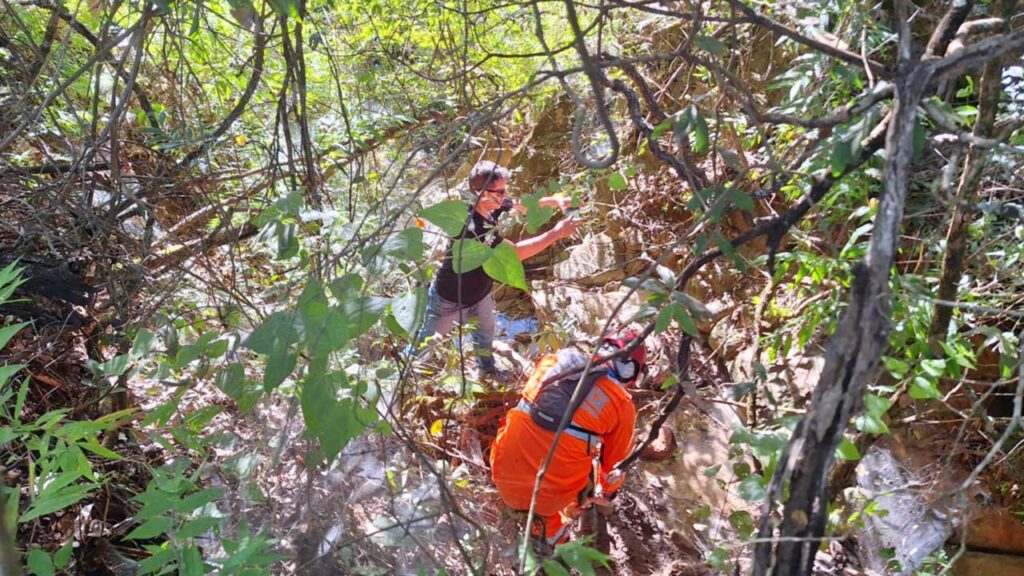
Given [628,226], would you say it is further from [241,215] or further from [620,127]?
[241,215]

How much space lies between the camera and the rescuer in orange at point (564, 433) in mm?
2850

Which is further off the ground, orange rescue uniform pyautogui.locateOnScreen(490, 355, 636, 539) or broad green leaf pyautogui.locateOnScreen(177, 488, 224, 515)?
broad green leaf pyautogui.locateOnScreen(177, 488, 224, 515)

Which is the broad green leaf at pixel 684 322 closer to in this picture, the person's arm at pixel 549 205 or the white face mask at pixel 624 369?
the person's arm at pixel 549 205

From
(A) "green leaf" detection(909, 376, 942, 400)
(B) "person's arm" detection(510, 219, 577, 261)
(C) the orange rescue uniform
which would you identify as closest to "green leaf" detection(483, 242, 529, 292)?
(A) "green leaf" detection(909, 376, 942, 400)

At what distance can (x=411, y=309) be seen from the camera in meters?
1.34

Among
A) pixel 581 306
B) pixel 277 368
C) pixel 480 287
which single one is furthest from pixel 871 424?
pixel 581 306

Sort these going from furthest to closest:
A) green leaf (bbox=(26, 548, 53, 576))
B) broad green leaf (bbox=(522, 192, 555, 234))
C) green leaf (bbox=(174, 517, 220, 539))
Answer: broad green leaf (bbox=(522, 192, 555, 234)) < green leaf (bbox=(174, 517, 220, 539)) < green leaf (bbox=(26, 548, 53, 576))

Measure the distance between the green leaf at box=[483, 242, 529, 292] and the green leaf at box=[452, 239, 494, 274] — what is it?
0.03 m

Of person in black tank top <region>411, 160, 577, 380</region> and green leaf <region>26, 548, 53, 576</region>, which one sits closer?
green leaf <region>26, 548, 53, 576</region>

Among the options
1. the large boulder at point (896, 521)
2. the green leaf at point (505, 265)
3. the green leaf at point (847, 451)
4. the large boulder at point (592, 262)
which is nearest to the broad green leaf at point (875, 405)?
the green leaf at point (847, 451)

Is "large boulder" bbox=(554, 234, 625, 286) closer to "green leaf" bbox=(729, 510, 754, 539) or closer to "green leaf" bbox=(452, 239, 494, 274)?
"green leaf" bbox=(729, 510, 754, 539)

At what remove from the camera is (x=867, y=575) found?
299 cm

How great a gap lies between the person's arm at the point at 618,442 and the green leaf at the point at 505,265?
1755 millimetres

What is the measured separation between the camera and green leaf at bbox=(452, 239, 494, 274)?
4.29 ft
